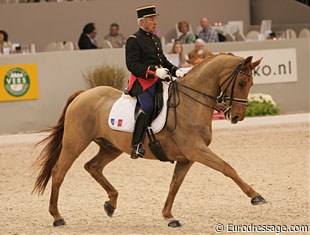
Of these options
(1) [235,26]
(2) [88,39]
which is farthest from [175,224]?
(1) [235,26]

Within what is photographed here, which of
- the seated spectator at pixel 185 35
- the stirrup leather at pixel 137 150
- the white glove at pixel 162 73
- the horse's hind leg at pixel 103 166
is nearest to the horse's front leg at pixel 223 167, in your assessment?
the stirrup leather at pixel 137 150

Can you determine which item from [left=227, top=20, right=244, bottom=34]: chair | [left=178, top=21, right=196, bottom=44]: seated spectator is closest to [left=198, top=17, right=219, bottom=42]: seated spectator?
[left=178, top=21, right=196, bottom=44]: seated spectator

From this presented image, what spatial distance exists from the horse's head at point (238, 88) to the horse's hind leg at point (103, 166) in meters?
1.41

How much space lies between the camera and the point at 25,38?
21.4m

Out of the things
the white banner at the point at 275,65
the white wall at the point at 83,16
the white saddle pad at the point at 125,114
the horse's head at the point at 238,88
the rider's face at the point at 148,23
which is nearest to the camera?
the horse's head at the point at 238,88

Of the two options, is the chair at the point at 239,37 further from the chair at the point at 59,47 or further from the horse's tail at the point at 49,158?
the horse's tail at the point at 49,158

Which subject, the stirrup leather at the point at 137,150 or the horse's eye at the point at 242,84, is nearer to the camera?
the horse's eye at the point at 242,84

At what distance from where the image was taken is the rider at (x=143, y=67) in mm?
8922

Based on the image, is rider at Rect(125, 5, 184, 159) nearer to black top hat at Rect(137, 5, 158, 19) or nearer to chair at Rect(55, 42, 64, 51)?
black top hat at Rect(137, 5, 158, 19)

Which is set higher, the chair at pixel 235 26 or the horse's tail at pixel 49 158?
the chair at pixel 235 26

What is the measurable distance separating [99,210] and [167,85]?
1.66m

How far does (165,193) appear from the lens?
35.8 ft

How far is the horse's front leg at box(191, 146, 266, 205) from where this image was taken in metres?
8.34

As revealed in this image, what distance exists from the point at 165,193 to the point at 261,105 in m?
8.00
